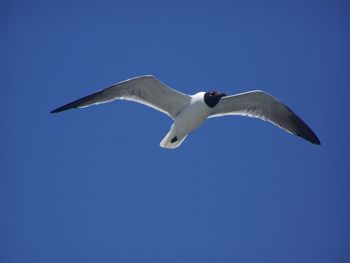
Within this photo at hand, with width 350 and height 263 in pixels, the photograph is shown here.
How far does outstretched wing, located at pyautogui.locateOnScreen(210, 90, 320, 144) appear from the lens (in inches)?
446

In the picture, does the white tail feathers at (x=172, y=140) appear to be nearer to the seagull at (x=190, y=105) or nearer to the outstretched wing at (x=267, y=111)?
the seagull at (x=190, y=105)

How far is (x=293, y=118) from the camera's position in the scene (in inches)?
458

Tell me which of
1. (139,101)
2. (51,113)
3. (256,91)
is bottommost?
(51,113)

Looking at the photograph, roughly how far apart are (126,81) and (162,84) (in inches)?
24.1

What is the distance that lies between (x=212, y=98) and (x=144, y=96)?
1.17 m

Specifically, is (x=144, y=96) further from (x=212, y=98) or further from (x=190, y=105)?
(x=212, y=98)

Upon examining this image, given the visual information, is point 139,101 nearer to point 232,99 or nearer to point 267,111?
point 232,99

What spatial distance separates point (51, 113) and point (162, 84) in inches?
75.5

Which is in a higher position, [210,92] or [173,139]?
[210,92]

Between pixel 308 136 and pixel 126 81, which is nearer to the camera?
pixel 126 81

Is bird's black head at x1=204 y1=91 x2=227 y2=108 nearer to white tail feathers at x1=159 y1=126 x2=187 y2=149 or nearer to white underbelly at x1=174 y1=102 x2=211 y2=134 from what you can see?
white underbelly at x1=174 y1=102 x2=211 y2=134

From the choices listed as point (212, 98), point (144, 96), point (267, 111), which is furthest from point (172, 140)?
point (267, 111)

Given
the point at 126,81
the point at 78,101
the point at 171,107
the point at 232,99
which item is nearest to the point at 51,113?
the point at 78,101

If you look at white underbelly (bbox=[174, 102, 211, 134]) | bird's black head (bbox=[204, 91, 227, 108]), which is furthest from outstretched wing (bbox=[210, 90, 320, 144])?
white underbelly (bbox=[174, 102, 211, 134])
